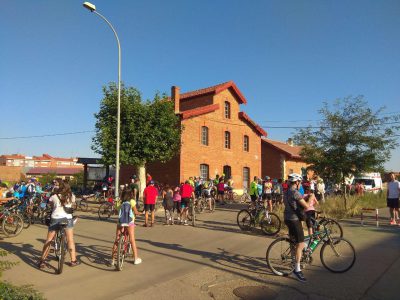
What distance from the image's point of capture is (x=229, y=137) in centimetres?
3058

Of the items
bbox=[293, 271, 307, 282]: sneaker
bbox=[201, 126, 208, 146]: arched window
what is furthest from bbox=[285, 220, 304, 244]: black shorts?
bbox=[201, 126, 208, 146]: arched window

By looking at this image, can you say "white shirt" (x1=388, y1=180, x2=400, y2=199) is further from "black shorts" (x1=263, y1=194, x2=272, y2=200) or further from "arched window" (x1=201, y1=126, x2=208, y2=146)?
"arched window" (x1=201, y1=126, x2=208, y2=146)

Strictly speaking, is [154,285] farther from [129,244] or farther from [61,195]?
[61,195]

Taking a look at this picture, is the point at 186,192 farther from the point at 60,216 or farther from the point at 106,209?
the point at 60,216

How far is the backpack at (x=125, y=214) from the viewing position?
7453 millimetres

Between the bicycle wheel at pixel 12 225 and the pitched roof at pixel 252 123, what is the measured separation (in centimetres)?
2316

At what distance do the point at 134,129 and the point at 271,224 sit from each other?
12.5 m

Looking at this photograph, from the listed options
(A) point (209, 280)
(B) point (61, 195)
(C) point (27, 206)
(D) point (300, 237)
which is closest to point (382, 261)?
(D) point (300, 237)

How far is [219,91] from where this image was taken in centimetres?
2992

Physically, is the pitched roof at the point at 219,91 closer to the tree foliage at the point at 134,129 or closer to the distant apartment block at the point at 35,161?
the tree foliage at the point at 134,129

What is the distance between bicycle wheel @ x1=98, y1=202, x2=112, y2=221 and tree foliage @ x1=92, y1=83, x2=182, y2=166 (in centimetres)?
557

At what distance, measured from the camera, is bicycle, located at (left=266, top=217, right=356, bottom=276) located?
6.85 metres

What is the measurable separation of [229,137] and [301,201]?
24.0 metres

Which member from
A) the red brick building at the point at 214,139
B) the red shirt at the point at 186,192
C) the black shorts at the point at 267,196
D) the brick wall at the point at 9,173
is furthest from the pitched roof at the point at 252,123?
the brick wall at the point at 9,173
